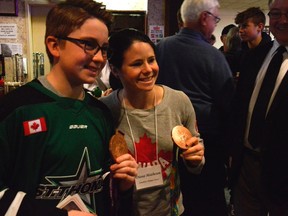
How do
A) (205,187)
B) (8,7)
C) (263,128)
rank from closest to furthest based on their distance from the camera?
(263,128)
(205,187)
(8,7)

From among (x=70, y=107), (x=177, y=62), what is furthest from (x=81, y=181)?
(x=177, y=62)

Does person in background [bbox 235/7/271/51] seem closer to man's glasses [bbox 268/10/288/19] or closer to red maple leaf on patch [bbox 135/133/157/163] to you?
man's glasses [bbox 268/10/288/19]

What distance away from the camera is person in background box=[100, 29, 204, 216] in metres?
1.37

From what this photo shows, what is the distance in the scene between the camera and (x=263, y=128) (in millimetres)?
1648

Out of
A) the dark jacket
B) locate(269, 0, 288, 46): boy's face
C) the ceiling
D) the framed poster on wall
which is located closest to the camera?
the dark jacket

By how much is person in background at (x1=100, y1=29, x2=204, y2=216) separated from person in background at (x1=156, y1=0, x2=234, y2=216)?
0.68 metres

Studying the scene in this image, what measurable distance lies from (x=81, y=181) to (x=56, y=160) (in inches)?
4.7

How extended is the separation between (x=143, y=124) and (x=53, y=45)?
55 centimetres

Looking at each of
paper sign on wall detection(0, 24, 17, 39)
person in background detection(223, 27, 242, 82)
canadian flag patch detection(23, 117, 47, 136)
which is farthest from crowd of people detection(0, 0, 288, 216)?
paper sign on wall detection(0, 24, 17, 39)

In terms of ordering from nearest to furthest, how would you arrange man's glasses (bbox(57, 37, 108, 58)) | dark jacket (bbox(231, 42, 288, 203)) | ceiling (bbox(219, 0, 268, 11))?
man's glasses (bbox(57, 37, 108, 58)), dark jacket (bbox(231, 42, 288, 203)), ceiling (bbox(219, 0, 268, 11))

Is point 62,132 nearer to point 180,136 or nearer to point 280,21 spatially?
point 180,136

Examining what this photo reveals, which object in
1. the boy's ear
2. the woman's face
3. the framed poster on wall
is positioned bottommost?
the woman's face

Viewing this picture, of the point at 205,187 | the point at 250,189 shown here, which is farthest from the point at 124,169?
the point at 205,187

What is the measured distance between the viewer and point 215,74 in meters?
2.09
